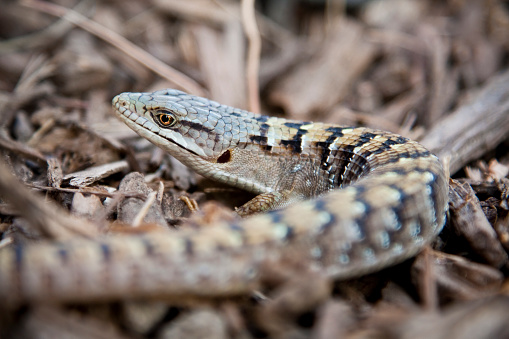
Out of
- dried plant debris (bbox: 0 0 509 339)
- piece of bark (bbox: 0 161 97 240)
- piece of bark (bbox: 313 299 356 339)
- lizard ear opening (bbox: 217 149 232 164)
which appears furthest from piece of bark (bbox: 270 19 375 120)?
piece of bark (bbox: 0 161 97 240)

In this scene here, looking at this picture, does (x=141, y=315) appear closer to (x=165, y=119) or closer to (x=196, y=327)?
(x=196, y=327)

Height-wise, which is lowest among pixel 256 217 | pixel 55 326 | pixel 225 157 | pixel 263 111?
pixel 55 326

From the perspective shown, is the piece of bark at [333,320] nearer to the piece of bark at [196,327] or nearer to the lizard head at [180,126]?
the piece of bark at [196,327]

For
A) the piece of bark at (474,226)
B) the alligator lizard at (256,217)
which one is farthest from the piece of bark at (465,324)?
the piece of bark at (474,226)

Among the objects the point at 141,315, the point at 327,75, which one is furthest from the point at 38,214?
the point at 327,75

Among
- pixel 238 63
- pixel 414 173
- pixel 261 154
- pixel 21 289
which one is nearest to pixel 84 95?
pixel 238 63

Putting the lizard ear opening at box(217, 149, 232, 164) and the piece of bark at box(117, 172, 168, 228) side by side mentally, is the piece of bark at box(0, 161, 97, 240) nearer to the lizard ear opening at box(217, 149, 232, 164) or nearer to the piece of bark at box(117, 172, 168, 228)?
the piece of bark at box(117, 172, 168, 228)
